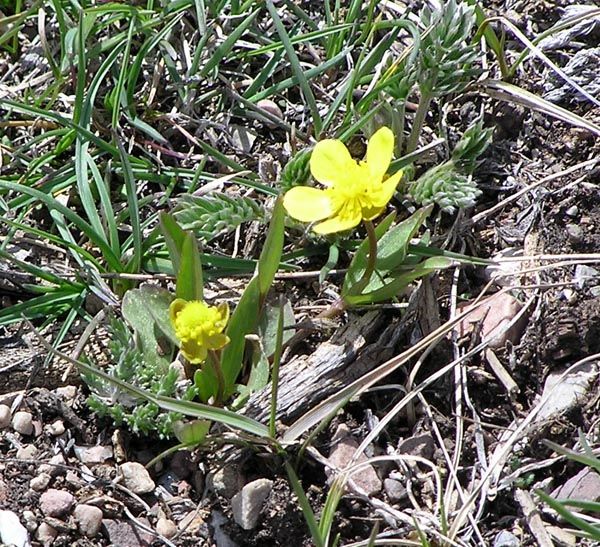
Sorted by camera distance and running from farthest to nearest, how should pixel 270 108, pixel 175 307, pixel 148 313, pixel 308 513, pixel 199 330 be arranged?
pixel 270 108 < pixel 148 313 < pixel 175 307 < pixel 199 330 < pixel 308 513

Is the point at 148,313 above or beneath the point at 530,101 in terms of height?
beneath

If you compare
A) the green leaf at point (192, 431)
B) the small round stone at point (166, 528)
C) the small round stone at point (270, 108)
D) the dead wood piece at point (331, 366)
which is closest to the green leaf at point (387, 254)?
the dead wood piece at point (331, 366)

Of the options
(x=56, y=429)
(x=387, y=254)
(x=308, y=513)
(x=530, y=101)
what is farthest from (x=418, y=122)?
(x=56, y=429)

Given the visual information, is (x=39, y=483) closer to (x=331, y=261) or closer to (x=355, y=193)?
(x=331, y=261)

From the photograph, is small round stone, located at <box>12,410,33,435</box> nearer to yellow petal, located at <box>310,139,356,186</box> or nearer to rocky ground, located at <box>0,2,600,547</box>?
rocky ground, located at <box>0,2,600,547</box>

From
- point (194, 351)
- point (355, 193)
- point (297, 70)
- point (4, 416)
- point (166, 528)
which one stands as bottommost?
point (166, 528)

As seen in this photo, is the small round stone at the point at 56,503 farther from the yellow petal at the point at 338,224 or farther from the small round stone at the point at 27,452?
the yellow petal at the point at 338,224
